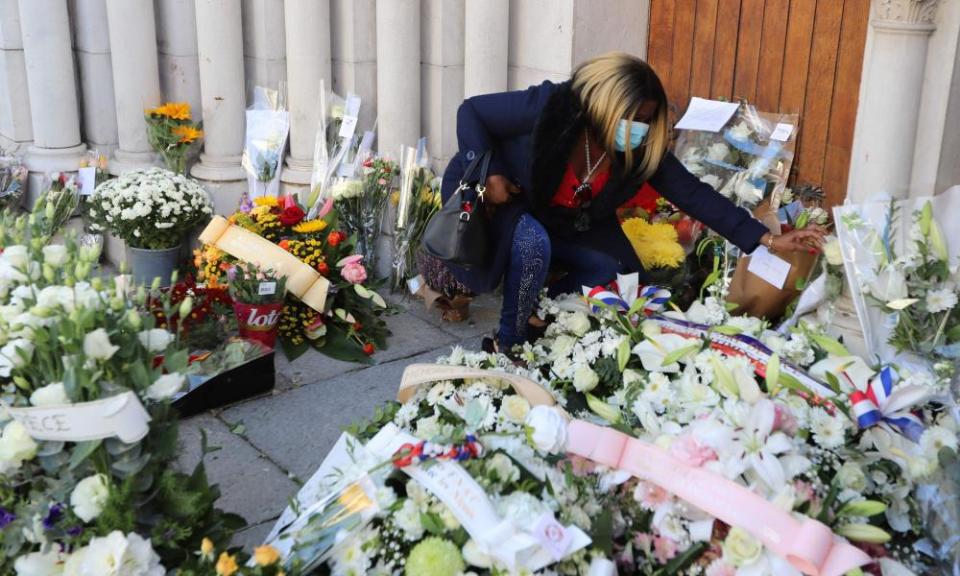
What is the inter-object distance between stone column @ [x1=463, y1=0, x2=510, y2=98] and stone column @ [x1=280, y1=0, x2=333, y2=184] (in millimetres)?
738

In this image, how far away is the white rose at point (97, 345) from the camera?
181cm

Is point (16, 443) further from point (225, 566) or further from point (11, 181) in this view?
point (11, 181)

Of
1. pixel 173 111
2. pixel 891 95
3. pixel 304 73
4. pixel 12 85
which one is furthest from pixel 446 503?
pixel 12 85

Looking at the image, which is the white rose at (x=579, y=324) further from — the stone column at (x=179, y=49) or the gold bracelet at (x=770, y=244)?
the stone column at (x=179, y=49)

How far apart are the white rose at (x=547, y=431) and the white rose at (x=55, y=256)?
1001 millimetres

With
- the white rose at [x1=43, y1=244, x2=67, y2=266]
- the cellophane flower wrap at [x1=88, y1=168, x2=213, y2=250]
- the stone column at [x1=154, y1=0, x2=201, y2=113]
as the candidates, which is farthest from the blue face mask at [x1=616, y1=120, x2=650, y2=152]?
the stone column at [x1=154, y1=0, x2=201, y2=113]

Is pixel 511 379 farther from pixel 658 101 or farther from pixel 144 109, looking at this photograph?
pixel 144 109

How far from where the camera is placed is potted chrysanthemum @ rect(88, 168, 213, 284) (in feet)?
14.9

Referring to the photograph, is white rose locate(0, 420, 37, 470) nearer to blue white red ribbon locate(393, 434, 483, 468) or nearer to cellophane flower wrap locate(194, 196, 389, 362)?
blue white red ribbon locate(393, 434, 483, 468)

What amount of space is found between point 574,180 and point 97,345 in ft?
→ 6.98

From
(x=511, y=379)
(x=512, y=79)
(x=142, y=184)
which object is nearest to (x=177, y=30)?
(x=142, y=184)

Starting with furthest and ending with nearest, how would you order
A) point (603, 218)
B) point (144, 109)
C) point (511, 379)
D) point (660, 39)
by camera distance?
point (144, 109) → point (660, 39) → point (603, 218) → point (511, 379)

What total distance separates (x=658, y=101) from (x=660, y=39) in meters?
1.31

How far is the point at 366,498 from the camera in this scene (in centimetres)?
200
